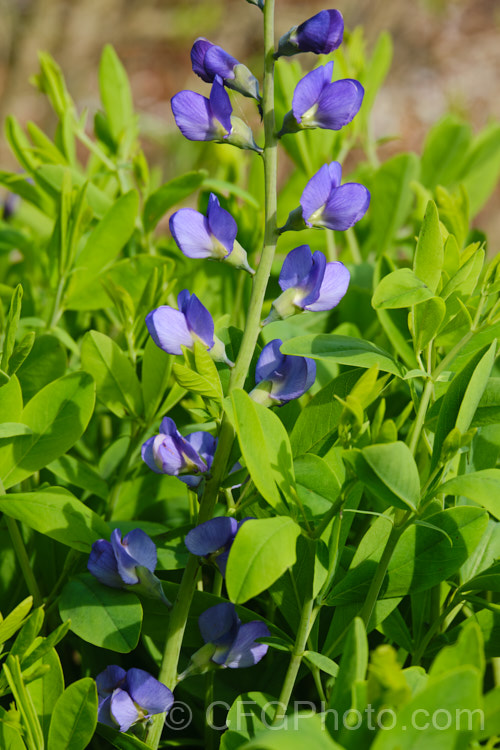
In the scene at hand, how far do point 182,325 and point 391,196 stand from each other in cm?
57

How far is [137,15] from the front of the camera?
171 inches

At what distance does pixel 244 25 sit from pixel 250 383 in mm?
4574

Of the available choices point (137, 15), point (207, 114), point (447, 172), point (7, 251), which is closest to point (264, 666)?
point (207, 114)

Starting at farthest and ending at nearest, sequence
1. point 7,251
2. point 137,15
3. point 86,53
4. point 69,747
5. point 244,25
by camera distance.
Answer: point 244,25
point 137,15
point 86,53
point 7,251
point 69,747

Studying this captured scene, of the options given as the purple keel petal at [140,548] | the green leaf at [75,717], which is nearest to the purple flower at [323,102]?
the purple keel petal at [140,548]

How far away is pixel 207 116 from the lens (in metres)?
0.62

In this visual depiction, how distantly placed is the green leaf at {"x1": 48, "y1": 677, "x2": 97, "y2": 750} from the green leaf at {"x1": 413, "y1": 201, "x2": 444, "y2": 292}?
40 centimetres

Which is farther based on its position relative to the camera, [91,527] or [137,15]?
[137,15]

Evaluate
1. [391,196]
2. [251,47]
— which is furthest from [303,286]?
[251,47]

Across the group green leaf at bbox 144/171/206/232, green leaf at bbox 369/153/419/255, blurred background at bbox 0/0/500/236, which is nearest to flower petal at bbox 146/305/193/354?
green leaf at bbox 144/171/206/232

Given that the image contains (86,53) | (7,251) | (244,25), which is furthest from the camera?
(244,25)

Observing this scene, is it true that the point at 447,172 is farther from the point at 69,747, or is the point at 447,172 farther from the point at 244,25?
the point at 244,25

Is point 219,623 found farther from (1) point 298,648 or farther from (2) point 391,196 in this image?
(2) point 391,196

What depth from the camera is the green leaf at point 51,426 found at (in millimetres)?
655
